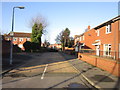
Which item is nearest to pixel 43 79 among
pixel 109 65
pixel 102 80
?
pixel 102 80

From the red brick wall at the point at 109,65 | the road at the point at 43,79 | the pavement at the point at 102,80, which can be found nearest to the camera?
the pavement at the point at 102,80

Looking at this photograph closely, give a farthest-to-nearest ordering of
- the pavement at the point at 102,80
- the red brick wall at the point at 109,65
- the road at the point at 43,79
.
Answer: the red brick wall at the point at 109,65, the road at the point at 43,79, the pavement at the point at 102,80

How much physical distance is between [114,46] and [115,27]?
90.2 inches

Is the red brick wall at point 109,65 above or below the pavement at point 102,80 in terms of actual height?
above

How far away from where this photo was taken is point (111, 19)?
50.6 ft

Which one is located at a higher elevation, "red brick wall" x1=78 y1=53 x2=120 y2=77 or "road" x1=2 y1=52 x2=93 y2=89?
"red brick wall" x1=78 y1=53 x2=120 y2=77

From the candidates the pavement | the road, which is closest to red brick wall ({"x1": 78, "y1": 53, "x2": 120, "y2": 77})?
the pavement

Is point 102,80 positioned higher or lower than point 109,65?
lower

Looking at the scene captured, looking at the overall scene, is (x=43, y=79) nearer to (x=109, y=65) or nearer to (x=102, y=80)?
(x=102, y=80)

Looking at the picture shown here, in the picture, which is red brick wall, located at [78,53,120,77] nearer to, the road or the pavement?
the pavement

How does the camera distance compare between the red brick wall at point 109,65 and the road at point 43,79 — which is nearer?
the road at point 43,79

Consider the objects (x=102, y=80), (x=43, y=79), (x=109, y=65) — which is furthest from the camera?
(x=109, y=65)

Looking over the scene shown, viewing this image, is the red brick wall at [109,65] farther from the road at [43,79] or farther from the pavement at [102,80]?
the road at [43,79]

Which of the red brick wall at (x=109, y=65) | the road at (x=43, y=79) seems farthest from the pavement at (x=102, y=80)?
the road at (x=43, y=79)
